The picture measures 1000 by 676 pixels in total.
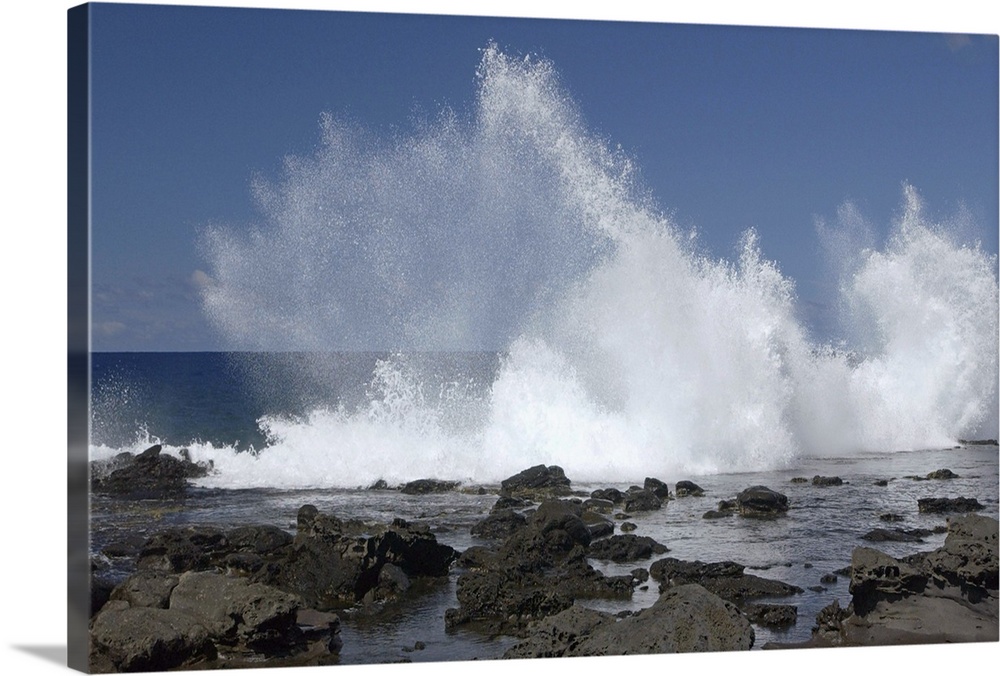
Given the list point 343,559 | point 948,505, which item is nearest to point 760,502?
point 948,505

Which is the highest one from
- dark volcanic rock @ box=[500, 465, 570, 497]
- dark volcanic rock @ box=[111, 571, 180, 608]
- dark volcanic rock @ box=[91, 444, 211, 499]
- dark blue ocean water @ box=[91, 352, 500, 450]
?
dark blue ocean water @ box=[91, 352, 500, 450]

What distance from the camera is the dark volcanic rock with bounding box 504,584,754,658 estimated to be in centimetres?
913

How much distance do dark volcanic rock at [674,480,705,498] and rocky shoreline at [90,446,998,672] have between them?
0.01 meters

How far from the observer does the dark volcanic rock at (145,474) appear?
890cm

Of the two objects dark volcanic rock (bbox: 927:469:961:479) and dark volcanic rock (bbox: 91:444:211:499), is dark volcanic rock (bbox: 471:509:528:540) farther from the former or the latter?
dark volcanic rock (bbox: 927:469:961:479)

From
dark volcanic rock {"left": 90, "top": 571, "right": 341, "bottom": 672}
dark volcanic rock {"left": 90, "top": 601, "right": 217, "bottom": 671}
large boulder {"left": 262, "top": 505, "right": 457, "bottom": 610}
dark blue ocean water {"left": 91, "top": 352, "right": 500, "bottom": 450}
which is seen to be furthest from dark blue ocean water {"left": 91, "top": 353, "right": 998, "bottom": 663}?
dark volcanic rock {"left": 90, "top": 601, "right": 217, "bottom": 671}

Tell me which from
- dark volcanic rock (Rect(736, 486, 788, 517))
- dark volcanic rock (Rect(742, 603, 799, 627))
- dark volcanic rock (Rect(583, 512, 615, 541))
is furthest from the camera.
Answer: dark volcanic rock (Rect(736, 486, 788, 517))

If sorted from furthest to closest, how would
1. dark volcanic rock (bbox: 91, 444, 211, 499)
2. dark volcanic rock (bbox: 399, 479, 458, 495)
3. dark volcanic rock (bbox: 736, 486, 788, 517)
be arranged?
dark volcanic rock (bbox: 736, 486, 788, 517) → dark volcanic rock (bbox: 399, 479, 458, 495) → dark volcanic rock (bbox: 91, 444, 211, 499)

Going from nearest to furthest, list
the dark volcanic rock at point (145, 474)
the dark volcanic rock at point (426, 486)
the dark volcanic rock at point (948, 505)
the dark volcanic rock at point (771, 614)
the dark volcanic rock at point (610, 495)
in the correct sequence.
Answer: the dark volcanic rock at point (145, 474), the dark volcanic rock at point (771, 614), the dark volcanic rock at point (426, 486), the dark volcanic rock at point (610, 495), the dark volcanic rock at point (948, 505)

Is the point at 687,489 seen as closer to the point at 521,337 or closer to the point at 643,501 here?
the point at 643,501

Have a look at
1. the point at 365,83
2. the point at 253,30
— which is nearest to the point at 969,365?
the point at 365,83

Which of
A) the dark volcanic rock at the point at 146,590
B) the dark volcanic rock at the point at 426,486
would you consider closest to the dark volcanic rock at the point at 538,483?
the dark volcanic rock at the point at 426,486

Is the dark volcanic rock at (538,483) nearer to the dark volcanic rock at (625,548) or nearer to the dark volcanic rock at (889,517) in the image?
the dark volcanic rock at (625,548)

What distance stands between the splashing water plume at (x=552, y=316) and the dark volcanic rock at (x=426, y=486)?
0.26 feet
